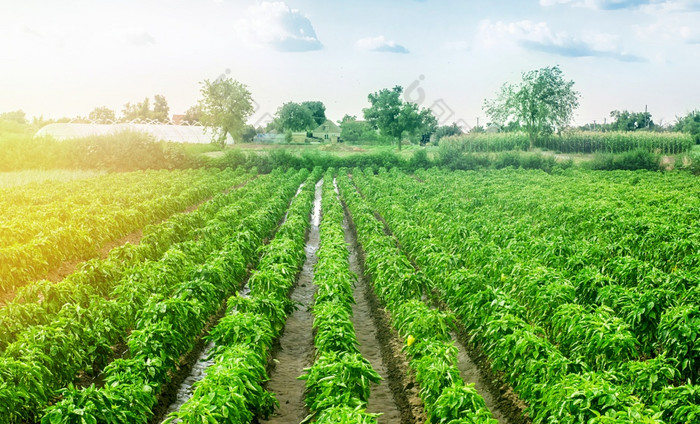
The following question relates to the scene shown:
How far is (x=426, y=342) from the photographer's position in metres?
7.88

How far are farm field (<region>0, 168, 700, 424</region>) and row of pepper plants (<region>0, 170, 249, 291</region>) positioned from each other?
1.06ft

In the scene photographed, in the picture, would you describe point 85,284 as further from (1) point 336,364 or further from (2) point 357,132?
(2) point 357,132

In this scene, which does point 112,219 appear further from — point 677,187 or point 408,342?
point 677,187

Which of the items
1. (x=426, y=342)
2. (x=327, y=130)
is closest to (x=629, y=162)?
(x=426, y=342)

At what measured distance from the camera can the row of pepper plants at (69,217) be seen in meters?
13.4

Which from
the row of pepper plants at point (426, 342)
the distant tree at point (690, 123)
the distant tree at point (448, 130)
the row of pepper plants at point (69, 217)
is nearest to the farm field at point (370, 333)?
the row of pepper plants at point (426, 342)

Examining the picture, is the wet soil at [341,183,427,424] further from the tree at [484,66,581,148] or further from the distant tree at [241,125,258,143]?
the distant tree at [241,125,258,143]

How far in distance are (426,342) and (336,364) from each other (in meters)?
1.60

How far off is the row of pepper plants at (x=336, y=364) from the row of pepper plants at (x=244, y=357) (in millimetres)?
699

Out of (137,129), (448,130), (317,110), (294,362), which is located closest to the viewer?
(294,362)

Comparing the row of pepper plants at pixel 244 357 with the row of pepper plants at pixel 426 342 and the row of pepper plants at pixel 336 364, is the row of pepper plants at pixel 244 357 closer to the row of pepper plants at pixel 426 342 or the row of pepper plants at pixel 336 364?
the row of pepper plants at pixel 336 364

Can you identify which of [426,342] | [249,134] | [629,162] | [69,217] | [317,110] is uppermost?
[317,110]

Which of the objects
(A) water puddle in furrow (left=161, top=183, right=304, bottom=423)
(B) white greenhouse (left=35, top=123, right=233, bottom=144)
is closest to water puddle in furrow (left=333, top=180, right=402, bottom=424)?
(A) water puddle in furrow (left=161, top=183, right=304, bottom=423)

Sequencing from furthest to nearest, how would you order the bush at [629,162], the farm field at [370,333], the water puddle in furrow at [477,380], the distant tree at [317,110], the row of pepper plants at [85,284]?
the distant tree at [317,110] → the bush at [629,162] → the row of pepper plants at [85,284] → the water puddle in furrow at [477,380] → the farm field at [370,333]
